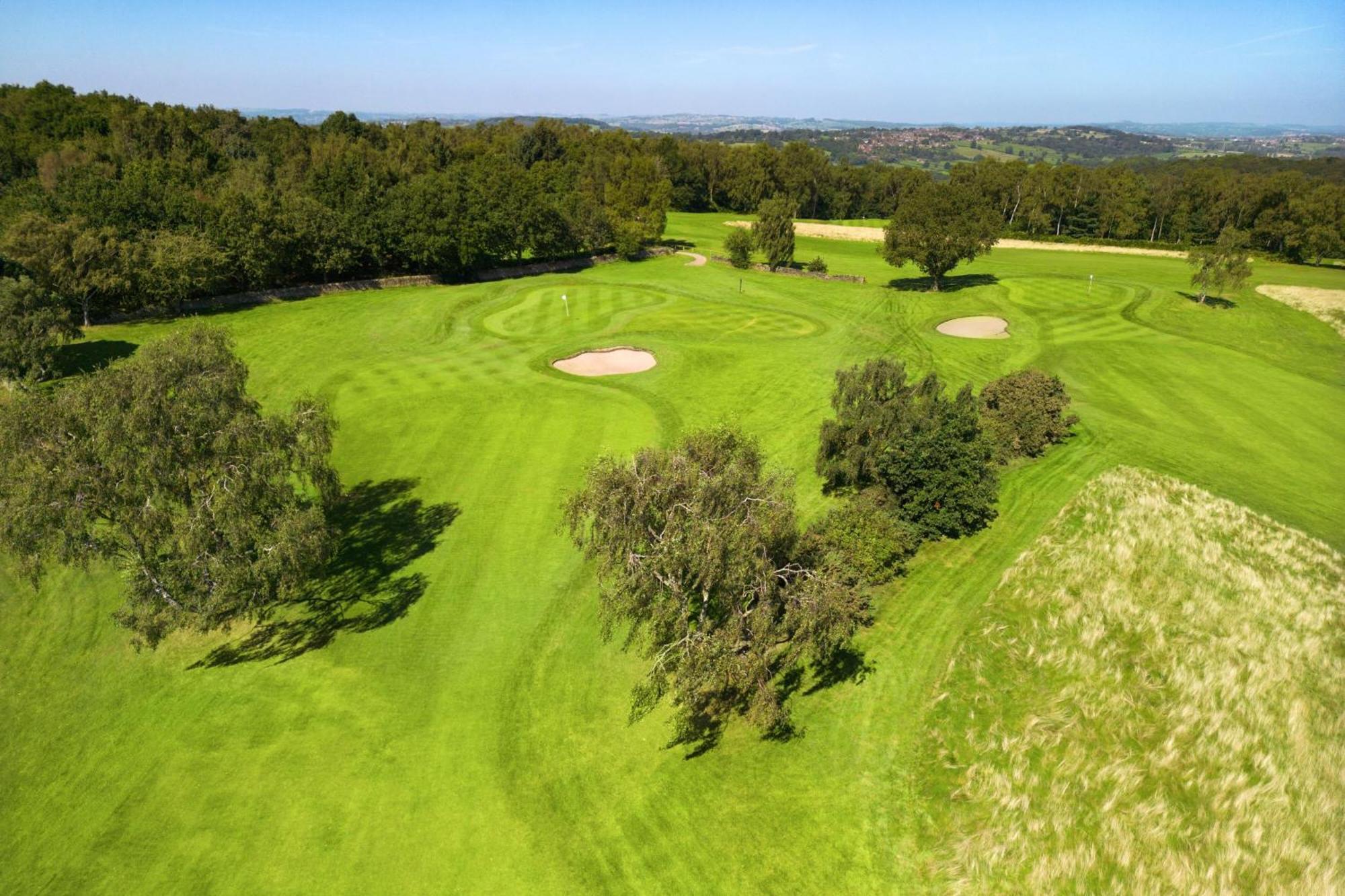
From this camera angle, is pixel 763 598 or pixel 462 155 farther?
pixel 462 155

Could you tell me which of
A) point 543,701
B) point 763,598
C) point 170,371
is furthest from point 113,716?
point 763,598

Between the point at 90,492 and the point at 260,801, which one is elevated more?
the point at 90,492

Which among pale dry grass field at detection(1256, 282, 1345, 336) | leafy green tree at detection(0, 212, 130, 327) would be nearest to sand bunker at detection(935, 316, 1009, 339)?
pale dry grass field at detection(1256, 282, 1345, 336)

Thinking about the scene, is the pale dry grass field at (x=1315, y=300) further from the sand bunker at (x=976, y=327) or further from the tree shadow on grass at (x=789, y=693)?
the tree shadow on grass at (x=789, y=693)

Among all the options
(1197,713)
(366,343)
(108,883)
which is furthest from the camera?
(366,343)

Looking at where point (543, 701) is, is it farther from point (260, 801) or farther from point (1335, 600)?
point (1335, 600)

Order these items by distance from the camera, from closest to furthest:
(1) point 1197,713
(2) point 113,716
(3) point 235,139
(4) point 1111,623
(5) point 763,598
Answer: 1. (5) point 763,598
2. (1) point 1197,713
3. (2) point 113,716
4. (4) point 1111,623
5. (3) point 235,139

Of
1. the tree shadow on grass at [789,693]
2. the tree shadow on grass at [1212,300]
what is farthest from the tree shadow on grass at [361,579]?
the tree shadow on grass at [1212,300]
